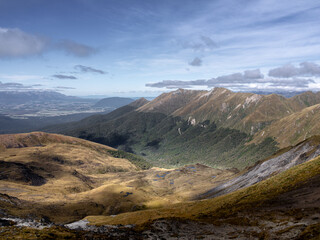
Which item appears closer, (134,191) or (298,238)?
(298,238)

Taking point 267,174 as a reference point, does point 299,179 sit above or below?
above

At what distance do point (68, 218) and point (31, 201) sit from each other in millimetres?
28524

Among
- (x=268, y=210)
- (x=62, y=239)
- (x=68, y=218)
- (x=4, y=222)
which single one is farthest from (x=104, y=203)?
(x=268, y=210)

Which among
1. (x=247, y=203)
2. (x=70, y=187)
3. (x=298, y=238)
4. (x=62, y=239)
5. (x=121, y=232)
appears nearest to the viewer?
(x=298, y=238)

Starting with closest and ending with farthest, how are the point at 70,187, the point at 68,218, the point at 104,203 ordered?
the point at 68,218, the point at 104,203, the point at 70,187

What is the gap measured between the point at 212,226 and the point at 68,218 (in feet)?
294

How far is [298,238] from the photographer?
3681 cm

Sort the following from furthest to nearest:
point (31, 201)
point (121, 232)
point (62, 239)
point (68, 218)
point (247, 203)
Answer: point (31, 201)
point (68, 218)
point (247, 203)
point (121, 232)
point (62, 239)

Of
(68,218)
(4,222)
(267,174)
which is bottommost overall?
(68,218)

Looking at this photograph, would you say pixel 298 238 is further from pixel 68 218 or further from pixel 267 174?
pixel 68 218

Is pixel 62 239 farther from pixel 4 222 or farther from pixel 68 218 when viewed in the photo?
pixel 68 218

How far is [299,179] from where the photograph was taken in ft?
221

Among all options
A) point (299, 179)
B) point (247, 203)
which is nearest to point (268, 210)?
point (247, 203)

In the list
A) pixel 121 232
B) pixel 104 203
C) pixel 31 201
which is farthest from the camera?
pixel 104 203
